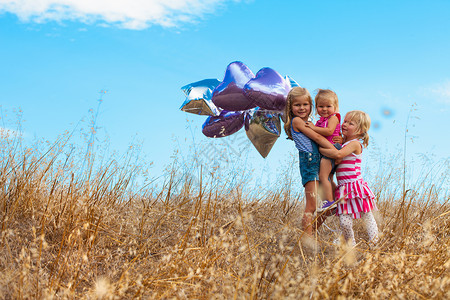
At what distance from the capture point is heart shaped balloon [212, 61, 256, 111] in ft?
10.4

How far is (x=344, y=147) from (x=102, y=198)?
6.57ft

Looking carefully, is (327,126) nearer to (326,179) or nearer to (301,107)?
(301,107)

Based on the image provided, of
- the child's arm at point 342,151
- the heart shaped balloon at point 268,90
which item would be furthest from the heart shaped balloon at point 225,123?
the child's arm at point 342,151

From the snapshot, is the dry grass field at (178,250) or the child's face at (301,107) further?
the child's face at (301,107)

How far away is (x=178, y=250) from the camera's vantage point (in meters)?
1.96

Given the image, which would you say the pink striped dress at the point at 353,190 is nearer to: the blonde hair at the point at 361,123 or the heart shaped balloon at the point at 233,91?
the blonde hair at the point at 361,123

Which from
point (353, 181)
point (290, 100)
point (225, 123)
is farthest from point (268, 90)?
point (353, 181)

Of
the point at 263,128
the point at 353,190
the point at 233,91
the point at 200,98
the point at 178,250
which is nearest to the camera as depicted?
the point at 178,250

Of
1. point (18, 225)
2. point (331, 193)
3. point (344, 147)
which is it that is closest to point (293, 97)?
point (344, 147)

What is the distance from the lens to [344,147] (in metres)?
3.01

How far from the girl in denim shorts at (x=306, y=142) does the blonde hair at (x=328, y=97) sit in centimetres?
9

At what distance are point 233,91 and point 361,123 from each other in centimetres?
106

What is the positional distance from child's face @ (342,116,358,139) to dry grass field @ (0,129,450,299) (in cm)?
68

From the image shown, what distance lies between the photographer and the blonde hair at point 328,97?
10.2 feet
